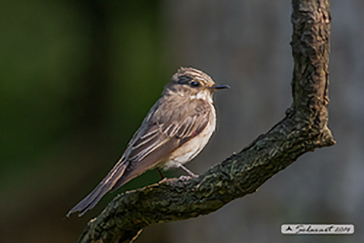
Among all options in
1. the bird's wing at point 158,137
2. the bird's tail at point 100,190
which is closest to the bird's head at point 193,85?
the bird's wing at point 158,137

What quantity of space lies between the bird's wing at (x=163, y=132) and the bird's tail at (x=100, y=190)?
40 millimetres

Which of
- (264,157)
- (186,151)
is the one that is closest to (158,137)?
(186,151)

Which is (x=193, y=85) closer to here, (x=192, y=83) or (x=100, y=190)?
(x=192, y=83)

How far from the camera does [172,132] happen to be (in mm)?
3455

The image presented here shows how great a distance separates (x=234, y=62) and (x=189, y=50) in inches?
27.4

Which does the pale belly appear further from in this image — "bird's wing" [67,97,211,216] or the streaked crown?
the streaked crown

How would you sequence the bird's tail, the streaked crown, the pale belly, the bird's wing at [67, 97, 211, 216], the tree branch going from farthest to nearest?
the streaked crown < the pale belly < the bird's wing at [67, 97, 211, 216] < the bird's tail < the tree branch

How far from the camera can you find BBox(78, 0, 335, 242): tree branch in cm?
215

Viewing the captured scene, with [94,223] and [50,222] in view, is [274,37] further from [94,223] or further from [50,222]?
[50,222]

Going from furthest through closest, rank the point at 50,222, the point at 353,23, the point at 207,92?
the point at 50,222 → the point at 353,23 → the point at 207,92

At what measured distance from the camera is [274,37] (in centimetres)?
487

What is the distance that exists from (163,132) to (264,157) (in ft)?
3.79

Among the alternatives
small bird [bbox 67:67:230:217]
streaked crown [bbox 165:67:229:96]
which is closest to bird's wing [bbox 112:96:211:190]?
small bird [bbox 67:67:230:217]

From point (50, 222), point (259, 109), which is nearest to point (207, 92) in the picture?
point (259, 109)
